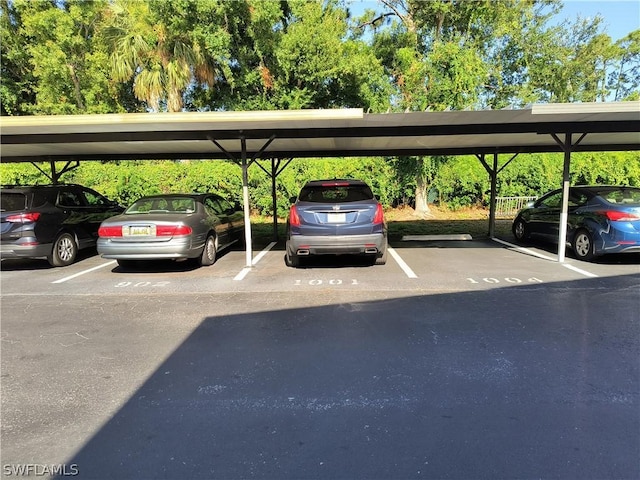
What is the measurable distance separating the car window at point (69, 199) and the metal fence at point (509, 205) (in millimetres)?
14646

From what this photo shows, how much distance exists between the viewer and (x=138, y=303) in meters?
5.82

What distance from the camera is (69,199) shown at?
29.3 ft

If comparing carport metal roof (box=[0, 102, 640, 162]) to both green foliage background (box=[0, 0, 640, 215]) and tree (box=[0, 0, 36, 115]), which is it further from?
tree (box=[0, 0, 36, 115])

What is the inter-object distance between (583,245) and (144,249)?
8310mm

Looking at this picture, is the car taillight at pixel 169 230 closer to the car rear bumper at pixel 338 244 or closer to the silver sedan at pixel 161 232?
the silver sedan at pixel 161 232

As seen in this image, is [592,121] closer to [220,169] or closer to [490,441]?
[490,441]

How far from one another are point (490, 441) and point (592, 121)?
22.1 ft

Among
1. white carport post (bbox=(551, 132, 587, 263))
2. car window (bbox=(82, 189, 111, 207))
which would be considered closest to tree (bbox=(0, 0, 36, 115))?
car window (bbox=(82, 189, 111, 207))

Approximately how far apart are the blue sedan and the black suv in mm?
10423

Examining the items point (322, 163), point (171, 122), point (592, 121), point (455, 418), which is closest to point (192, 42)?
point (322, 163)

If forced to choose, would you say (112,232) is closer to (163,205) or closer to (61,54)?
(163,205)

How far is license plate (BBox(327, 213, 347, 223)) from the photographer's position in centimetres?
707

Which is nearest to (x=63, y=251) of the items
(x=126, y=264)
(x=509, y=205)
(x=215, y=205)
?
(x=126, y=264)

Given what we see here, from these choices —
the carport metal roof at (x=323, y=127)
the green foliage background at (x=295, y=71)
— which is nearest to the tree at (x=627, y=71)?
the green foliage background at (x=295, y=71)
